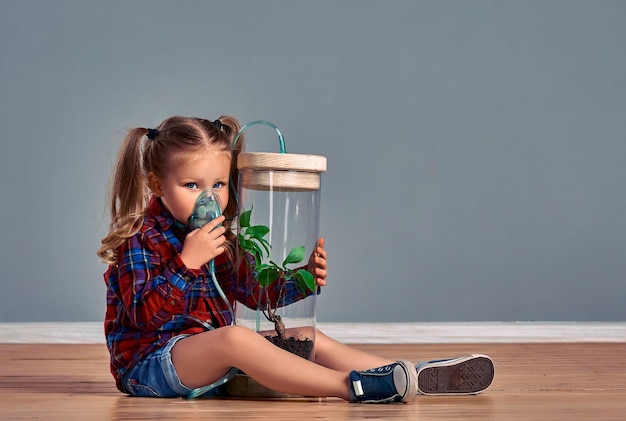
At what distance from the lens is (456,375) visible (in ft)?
6.03

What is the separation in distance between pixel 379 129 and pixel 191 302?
4.77 ft

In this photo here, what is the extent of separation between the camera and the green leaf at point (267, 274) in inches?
71.4

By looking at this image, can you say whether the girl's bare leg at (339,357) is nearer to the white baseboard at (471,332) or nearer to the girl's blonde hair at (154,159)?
the girl's blonde hair at (154,159)

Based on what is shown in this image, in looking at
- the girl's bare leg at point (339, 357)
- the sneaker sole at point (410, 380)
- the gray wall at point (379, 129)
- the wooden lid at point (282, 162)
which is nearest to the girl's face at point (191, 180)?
the wooden lid at point (282, 162)

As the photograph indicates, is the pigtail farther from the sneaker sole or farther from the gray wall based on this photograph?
the gray wall

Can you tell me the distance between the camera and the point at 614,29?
10.6ft

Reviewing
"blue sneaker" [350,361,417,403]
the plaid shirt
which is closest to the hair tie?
the plaid shirt

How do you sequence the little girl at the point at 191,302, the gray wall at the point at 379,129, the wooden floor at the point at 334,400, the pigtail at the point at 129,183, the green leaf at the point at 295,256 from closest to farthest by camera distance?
the wooden floor at the point at 334,400
the little girl at the point at 191,302
the green leaf at the point at 295,256
the pigtail at the point at 129,183
the gray wall at the point at 379,129

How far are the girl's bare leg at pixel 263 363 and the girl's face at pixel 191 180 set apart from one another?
0.29m

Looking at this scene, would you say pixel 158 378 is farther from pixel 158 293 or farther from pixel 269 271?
pixel 269 271

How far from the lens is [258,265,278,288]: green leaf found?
1813mm

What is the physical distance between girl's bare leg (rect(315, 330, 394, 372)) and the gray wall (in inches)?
45.5

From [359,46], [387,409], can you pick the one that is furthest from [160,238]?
[359,46]

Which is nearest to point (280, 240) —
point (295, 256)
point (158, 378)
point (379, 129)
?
point (295, 256)
